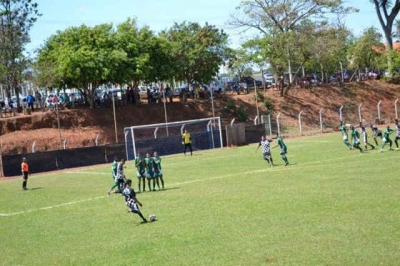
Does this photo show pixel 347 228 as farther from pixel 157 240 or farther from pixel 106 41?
pixel 106 41

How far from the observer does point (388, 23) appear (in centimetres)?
7881

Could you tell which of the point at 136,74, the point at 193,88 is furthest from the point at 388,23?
the point at 136,74

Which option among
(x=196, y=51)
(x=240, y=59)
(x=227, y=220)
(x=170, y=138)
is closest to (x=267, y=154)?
(x=227, y=220)

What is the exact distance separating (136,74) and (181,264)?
45363mm

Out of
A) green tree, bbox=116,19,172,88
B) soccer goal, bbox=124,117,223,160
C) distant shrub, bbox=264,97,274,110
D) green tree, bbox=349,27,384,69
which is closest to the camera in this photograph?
soccer goal, bbox=124,117,223,160

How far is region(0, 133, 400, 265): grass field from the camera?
14.6 metres

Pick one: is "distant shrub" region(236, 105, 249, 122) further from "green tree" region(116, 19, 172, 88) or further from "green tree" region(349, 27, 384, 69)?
"green tree" region(349, 27, 384, 69)

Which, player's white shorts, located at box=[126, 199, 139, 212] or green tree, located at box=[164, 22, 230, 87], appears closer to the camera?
player's white shorts, located at box=[126, 199, 139, 212]

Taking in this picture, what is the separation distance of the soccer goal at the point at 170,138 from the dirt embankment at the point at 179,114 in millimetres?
4223

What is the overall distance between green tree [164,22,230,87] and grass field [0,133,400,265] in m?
Result: 33.8

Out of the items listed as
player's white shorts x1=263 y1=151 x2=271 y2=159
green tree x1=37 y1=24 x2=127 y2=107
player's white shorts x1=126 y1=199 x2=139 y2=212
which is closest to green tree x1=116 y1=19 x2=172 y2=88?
green tree x1=37 y1=24 x2=127 y2=107

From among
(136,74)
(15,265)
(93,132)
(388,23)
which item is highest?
(388,23)

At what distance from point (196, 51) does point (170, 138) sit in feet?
60.5

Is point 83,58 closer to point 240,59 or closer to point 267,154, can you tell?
point 240,59
